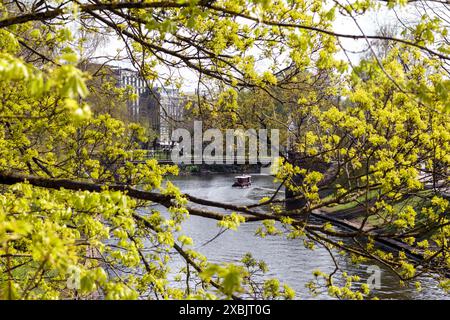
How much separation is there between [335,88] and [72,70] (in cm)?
544

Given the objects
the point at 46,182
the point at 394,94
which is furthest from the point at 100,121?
the point at 394,94

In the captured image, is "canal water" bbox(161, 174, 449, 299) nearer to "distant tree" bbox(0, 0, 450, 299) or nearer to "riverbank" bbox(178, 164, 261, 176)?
"distant tree" bbox(0, 0, 450, 299)

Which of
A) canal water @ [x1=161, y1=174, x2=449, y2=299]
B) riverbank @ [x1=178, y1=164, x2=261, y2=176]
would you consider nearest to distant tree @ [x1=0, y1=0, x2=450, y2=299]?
canal water @ [x1=161, y1=174, x2=449, y2=299]

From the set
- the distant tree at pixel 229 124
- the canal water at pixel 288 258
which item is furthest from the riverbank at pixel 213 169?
the distant tree at pixel 229 124

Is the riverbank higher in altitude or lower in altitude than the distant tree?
lower

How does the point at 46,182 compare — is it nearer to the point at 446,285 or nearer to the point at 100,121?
the point at 100,121

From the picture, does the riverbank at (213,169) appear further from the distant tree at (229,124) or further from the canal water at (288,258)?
the distant tree at (229,124)

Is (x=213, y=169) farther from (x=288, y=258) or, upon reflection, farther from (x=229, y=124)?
(x=229, y=124)

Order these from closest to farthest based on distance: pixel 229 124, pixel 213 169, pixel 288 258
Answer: pixel 229 124 → pixel 288 258 → pixel 213 169

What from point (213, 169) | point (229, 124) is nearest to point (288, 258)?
point (229, 124)

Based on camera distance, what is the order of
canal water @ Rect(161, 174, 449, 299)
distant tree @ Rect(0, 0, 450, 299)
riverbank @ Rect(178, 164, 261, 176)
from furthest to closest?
riverbank @ Rect(178, 164, 261, 176)
canal water @ Rect(161, 174, 449, 299)
distant tree @ Rect(0, 0, 450, 299)

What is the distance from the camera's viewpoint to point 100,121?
23.7ft

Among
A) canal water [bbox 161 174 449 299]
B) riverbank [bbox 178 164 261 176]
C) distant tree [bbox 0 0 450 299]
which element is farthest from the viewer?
riverbank [bbox 178 164 261 176]
